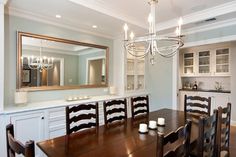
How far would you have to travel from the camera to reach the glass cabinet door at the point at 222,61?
16.9 ft

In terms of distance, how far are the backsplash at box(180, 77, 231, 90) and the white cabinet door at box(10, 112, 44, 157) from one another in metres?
5.25

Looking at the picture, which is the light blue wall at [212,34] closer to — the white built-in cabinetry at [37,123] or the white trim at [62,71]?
the white trim at [62,71]

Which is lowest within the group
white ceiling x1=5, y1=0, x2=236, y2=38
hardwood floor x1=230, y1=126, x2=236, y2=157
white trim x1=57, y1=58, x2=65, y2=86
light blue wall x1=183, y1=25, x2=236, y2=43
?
hardwood floor x1=230, y1=126, x2=236, y2=157

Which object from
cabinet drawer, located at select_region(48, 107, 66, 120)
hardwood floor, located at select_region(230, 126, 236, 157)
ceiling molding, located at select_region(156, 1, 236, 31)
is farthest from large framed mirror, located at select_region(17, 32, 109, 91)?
hardwood floor, located at select_region(230, 126, 236, 157)

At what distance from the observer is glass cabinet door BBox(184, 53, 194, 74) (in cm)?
598

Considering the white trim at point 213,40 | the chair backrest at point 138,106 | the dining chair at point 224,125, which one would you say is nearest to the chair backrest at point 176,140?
the dining chair at point 224,125

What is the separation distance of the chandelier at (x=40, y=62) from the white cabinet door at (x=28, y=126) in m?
0.91

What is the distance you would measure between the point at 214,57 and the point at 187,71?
1.01 m

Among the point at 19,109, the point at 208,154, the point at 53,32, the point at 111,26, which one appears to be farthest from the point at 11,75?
the point at 208,154

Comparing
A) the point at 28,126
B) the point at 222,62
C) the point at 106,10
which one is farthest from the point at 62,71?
the point at 222,62

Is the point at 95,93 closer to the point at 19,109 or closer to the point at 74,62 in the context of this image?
the point at 74,62

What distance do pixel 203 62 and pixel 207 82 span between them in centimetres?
75

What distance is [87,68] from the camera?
388 centimetres

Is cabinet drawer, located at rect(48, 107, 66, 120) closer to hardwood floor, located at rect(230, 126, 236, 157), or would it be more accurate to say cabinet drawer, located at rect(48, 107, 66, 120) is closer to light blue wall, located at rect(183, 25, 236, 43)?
hardwood floor, located at rect(230, 126, 236, 157)
